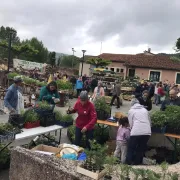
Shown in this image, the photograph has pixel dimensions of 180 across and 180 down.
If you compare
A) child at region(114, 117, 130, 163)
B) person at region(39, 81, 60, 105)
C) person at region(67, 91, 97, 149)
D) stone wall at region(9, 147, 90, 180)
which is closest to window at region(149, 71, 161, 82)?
person at region(39, 81, 60, 105)

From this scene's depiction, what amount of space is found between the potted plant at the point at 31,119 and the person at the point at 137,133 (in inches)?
74.7

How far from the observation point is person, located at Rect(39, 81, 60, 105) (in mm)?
6832

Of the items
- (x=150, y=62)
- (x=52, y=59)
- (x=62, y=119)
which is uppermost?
(x=150, y=62)

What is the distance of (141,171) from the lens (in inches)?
132

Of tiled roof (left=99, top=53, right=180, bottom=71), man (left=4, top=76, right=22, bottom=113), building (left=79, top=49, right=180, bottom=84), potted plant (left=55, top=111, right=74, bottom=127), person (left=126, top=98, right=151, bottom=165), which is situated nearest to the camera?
person (left=126, top=98, right=151, bottom=165)

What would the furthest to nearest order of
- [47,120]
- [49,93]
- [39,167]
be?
[49,93] → [47,120] → [39,167]

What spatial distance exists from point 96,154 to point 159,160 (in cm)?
290

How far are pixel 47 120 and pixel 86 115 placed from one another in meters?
0.89

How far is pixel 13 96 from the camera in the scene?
6.16 meters

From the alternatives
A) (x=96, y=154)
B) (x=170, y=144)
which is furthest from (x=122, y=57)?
(x=96, y=154)

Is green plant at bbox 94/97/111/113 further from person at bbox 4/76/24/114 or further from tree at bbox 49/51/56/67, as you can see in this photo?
tree at bbox 49/51/56/67

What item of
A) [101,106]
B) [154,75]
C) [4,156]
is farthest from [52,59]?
[4,156]

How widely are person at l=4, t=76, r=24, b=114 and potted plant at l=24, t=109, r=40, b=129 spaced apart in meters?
0.54

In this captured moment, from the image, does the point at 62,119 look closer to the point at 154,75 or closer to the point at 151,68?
the point at 151,68
